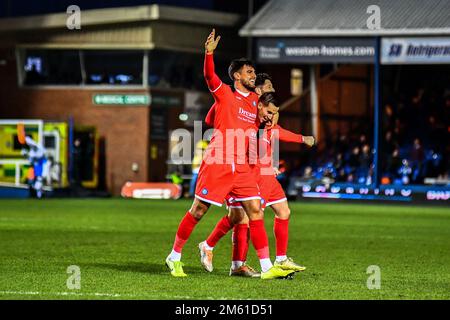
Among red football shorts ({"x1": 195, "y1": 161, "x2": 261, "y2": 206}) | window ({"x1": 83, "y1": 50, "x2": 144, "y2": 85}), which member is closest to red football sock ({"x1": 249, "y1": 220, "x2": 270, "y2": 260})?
red football shorts ({"x1": 195, "y1": 161, "x2": 261, "y2": 206})

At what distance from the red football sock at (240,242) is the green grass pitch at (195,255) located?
0.32m

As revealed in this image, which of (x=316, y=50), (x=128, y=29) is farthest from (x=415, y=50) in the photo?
(x=128, y=29)

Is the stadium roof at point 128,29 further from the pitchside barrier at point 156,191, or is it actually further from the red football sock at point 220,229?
the red football sock at point 220,229

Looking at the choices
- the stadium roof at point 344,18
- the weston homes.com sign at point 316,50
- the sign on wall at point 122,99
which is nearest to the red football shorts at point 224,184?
the stadium roof at point 344,18

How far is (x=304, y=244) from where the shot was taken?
19.7 metres

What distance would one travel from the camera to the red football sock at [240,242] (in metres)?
13.9

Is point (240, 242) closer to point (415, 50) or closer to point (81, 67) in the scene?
point (415, 50)

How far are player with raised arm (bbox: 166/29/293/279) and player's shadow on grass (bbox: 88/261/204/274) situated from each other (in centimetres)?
82

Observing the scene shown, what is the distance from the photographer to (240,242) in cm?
1395

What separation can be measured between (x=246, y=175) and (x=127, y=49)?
32.9 m

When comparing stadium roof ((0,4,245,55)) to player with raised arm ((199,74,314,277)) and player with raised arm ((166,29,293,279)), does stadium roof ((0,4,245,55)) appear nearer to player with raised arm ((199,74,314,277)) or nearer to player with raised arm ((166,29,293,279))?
player with raised arm ((199,74,314,277))

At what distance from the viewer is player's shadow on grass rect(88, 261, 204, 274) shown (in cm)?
1417
